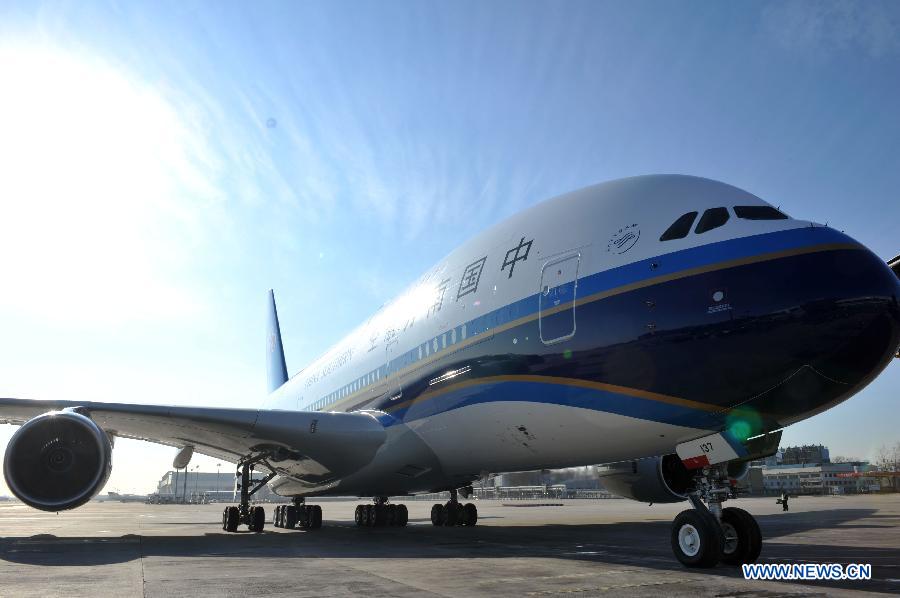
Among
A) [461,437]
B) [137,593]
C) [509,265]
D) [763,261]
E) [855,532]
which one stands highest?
[509,265]

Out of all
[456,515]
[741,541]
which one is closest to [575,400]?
[741,541]

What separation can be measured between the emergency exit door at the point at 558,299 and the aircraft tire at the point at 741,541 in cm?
273

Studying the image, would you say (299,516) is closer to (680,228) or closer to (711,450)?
(711,450)

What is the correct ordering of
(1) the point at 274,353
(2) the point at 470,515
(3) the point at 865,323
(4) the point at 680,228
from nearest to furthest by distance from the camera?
(3) the point at 865,323 < (4) the point at 680,228 < (2) the point at 470,515 < (1) the point at 274,353

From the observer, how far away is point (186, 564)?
8.32 metres

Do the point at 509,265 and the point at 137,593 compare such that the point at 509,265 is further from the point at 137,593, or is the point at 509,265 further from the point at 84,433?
the point at 84,433

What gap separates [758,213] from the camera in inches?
290

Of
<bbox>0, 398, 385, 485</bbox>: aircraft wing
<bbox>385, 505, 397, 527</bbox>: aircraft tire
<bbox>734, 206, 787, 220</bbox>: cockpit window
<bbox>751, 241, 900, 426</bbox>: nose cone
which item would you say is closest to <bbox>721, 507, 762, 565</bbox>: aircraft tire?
<bbox>751, 241, 900, 426</bbox>: nose cone

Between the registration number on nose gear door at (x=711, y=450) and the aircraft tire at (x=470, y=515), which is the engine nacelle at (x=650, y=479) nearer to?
the registration number on nose gear door at (x=711, y=450)

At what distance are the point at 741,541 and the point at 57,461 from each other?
969cm

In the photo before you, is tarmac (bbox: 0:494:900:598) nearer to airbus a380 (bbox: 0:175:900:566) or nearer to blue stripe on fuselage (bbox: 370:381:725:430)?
airbus a380 (bbox: 0:175:900:566)

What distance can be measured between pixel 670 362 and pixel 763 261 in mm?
1377

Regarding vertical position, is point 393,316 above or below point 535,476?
above

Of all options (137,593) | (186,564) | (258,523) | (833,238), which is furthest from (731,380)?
(258,523)
